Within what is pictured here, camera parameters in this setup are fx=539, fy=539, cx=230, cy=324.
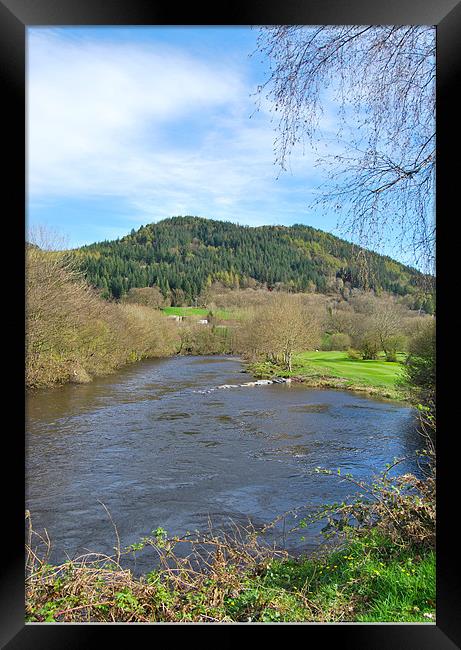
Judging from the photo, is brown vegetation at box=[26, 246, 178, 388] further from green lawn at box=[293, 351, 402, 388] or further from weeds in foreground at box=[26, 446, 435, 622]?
weeds in foreground at box=[26, 446, 435, 622]

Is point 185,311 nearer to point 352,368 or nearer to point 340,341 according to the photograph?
point 340,341

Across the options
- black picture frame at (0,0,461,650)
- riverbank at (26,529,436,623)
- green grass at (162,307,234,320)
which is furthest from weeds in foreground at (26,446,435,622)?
green grass at (162,307,234,320)

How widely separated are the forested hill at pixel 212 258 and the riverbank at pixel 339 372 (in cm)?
285

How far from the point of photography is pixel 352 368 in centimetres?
1351

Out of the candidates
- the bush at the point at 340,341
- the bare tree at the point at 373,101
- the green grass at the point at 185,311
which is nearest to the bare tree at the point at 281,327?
the bush at the point at 340,341

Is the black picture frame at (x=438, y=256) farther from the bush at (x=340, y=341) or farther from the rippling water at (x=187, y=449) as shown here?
the bush at (x=340, y=341)

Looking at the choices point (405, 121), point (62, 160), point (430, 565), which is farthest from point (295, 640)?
point (62, 160)

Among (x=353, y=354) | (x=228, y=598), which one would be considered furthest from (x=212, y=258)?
(x=228, y=598)

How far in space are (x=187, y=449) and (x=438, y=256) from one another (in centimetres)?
745

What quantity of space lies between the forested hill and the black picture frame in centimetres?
721

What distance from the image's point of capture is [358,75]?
2.67m

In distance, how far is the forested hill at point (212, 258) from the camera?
382 inches
